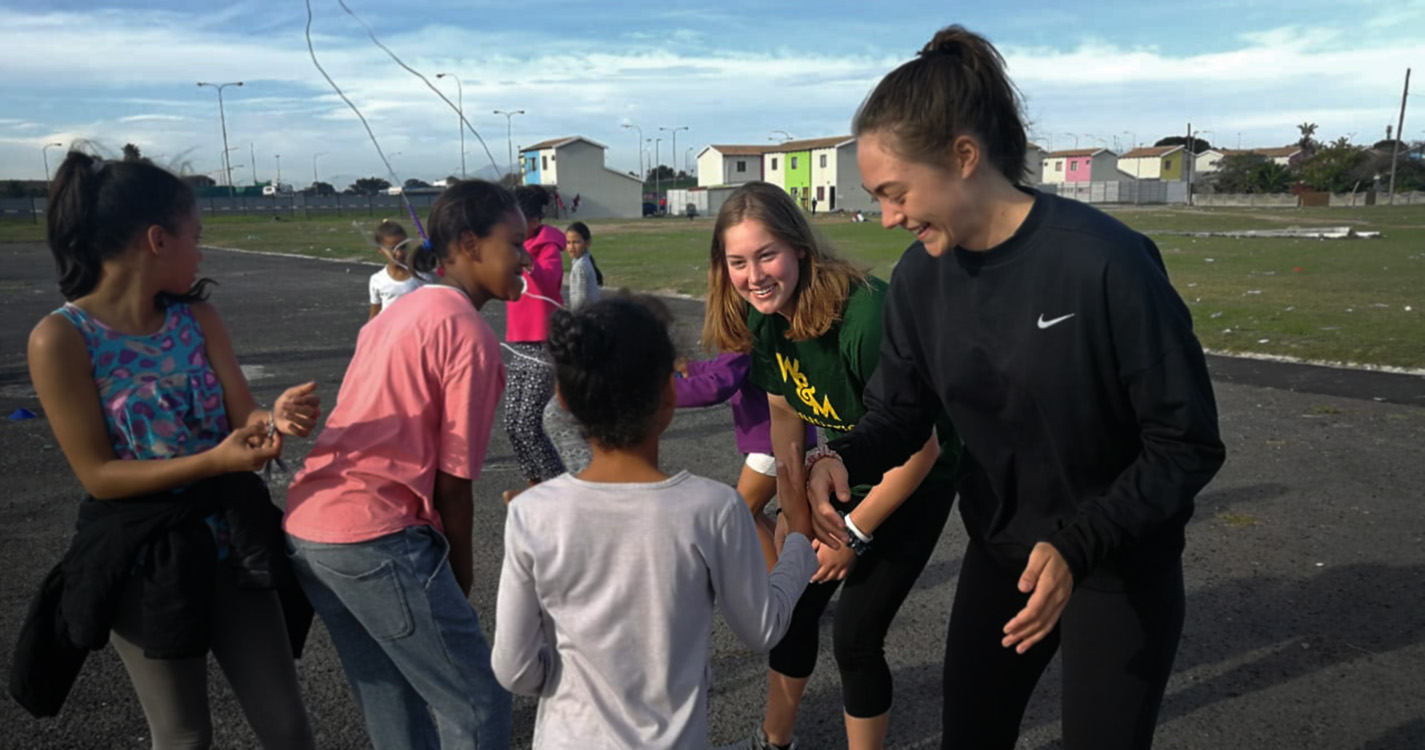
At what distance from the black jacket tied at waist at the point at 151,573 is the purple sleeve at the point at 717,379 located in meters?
1.50

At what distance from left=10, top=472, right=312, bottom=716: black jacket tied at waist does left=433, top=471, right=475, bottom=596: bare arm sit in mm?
391

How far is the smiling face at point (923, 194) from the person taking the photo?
2.21 metres

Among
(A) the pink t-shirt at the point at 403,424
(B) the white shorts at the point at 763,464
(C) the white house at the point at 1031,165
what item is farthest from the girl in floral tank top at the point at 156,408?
(B) the white shorts at the point at 763,464

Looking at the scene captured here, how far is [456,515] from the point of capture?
2.59 m

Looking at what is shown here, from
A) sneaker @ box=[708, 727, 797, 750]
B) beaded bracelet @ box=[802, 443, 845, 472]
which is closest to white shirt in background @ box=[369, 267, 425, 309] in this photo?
sneaker @ box=[708, 727, 797, 750]

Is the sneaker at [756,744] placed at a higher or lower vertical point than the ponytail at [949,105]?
lower

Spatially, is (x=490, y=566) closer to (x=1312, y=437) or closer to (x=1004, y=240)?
(x=1004, y=240)

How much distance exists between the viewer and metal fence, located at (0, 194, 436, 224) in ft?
252

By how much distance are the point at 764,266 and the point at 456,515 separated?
1.23 m

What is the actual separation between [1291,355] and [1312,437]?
3629mm

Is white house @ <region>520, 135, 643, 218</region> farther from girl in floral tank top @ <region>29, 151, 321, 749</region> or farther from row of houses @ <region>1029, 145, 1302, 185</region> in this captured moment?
girl in floral tank top @ <region>29, 151, 321, 749</region>

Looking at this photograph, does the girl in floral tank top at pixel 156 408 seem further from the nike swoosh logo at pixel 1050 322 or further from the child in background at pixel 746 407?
the nike swoosh logo at pixel 1050 322

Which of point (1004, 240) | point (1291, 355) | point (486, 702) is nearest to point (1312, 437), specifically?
point (1291, 355)

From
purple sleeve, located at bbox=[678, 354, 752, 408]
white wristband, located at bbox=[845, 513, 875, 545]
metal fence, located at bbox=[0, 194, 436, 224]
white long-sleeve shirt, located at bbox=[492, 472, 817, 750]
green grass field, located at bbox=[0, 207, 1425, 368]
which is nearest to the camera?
white long-sleeve shirt, located at bbox=[492, 472, 817, 750]
